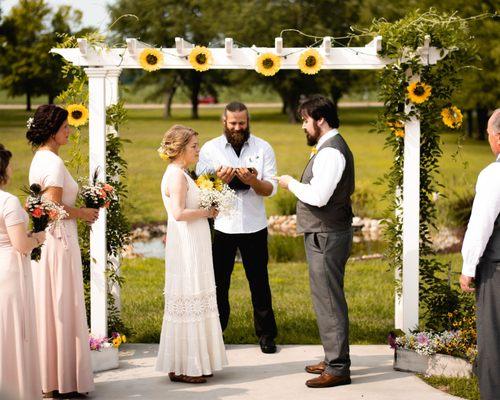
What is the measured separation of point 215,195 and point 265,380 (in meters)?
→ 1.41

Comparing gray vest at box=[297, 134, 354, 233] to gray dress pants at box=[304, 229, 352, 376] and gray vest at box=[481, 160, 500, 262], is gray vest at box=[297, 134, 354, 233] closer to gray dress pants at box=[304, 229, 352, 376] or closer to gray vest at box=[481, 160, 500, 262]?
gray dress pants at box=[304, 229, 352, 376]

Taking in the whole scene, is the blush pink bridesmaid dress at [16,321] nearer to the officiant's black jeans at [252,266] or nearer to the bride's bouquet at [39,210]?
the bride's bouquet at [39,210]

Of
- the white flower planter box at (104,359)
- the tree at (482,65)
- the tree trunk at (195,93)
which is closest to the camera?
the white flower planter box at (104,359)

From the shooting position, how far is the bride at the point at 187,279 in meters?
6.20

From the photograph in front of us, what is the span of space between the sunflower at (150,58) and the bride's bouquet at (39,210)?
6.00 feet

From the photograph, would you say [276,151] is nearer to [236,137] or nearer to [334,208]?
[236,137]

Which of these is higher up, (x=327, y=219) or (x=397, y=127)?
(x=397, y=127)

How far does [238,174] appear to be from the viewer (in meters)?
6.86

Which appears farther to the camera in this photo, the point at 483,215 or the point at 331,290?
the point at 331,290

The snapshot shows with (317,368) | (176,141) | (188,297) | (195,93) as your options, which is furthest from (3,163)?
(195,93)

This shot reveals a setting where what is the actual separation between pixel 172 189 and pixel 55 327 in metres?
1.21

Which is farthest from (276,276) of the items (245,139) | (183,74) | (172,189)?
(183,74)

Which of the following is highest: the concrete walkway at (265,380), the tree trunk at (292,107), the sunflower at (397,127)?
the tree trunk at (292,107)

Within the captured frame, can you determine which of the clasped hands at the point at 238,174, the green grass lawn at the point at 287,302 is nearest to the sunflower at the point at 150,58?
the clasped hands at the point at 238,174
